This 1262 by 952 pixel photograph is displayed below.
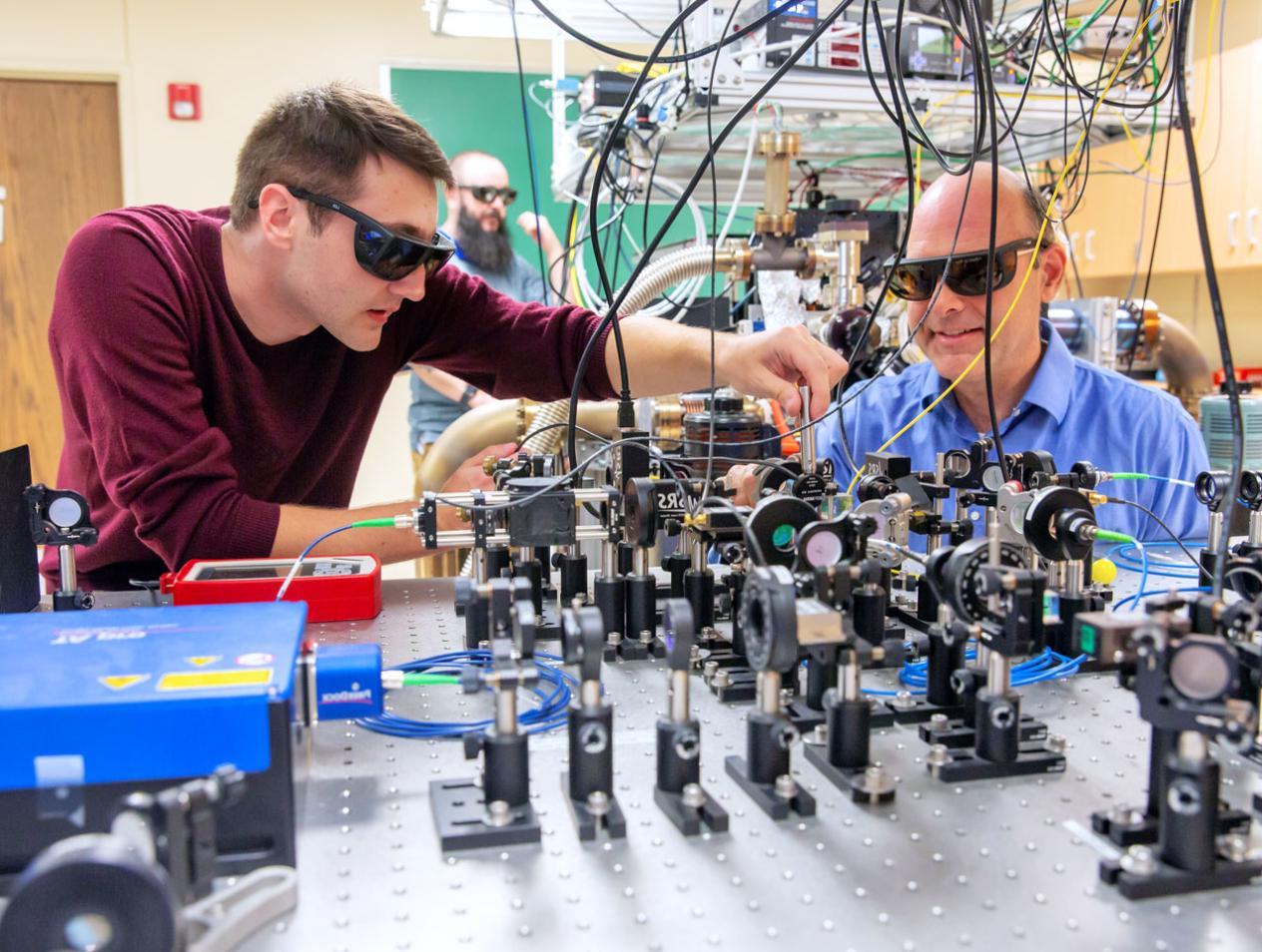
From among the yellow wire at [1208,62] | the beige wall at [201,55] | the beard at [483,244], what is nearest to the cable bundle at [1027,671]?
the yellow wire at [1208,62]

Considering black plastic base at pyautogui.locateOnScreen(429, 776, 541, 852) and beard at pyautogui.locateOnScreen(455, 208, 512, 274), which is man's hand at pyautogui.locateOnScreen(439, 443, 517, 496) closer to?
black plastic base at pyautogui.locateOnScreen(429, 776, 541, 852)

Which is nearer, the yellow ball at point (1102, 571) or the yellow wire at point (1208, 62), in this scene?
the yellow ball at point (1102, 571)

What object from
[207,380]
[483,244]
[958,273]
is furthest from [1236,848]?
[483,244]

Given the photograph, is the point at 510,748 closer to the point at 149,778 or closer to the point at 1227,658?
the point at 149,778

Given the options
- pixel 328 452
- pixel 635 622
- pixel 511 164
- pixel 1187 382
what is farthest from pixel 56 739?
pixel 511 164

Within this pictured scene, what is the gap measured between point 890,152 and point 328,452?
1485 millimetres

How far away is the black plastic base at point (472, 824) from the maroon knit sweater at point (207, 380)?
720 millimetres

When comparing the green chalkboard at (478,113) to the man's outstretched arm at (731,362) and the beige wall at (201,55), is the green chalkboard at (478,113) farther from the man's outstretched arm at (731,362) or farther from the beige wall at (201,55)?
the man's outstretched arm at (731,362)

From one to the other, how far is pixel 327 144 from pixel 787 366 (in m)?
0.70

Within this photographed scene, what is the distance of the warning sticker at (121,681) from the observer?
642mm

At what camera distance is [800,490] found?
3.49 feet

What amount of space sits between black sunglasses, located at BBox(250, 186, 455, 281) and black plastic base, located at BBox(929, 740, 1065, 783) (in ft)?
3.03

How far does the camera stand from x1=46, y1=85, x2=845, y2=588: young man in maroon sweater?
1.36 m

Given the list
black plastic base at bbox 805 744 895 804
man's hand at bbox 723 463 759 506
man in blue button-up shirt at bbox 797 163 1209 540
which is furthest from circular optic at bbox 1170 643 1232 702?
man in blue button-up shirt at bbox 797 163 1209 540
